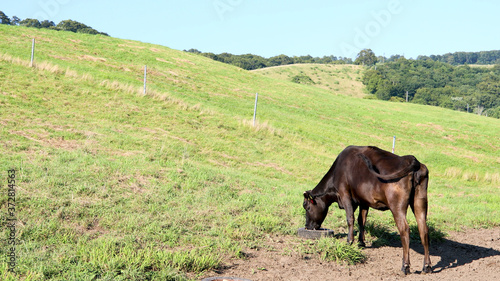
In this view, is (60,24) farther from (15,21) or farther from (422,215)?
(422,215)

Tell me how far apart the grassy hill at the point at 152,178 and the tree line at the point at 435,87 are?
65475mm

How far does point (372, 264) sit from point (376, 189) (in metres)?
1.32

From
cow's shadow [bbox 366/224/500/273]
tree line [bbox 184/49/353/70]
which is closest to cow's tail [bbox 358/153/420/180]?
cow's shadow [bbox 366/224/500/273]

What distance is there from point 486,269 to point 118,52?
42.8 metres

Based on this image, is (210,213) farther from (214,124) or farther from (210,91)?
(210,91)

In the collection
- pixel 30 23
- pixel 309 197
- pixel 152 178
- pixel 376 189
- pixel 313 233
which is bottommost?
pixel 313 233

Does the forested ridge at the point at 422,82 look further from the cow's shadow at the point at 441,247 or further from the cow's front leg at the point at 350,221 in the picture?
the cow's front leg at the point at 350,221

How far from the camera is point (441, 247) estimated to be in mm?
8789

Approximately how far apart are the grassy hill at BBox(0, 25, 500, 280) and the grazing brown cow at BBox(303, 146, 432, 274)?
3.27ft

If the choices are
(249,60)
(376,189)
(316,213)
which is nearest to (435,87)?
(249,60)

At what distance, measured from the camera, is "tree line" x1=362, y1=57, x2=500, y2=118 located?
306ft

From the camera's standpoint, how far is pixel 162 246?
7016mm

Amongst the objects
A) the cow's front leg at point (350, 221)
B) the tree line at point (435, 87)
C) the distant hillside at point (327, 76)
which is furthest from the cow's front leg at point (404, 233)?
the distant hillside at point (327, 76)

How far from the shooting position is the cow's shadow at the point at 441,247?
312 inches
